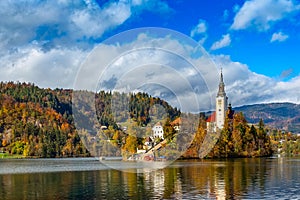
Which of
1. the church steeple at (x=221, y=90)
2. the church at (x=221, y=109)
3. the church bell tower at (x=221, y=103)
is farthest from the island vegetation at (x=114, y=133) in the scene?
the church steeple at (x=221, y=90)

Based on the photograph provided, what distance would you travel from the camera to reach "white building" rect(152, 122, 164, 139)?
63.6 m

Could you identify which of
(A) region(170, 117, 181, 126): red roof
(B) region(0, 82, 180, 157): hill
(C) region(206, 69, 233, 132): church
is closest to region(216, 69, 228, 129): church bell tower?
Result: (C) region(206, 69, 233, 132): church

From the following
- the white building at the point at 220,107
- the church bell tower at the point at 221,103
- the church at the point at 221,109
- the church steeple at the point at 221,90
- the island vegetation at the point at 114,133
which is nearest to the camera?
the island vegetation at the point at 114,133

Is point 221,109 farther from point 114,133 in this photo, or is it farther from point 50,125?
point 50,125

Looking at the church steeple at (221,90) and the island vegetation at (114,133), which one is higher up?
the church steeple at (221,90)

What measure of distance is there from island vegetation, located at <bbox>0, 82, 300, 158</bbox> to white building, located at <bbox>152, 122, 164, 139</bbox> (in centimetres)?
85

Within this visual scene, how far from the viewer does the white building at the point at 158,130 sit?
63.6 m

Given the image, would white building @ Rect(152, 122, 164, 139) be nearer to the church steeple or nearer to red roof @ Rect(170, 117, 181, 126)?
red roof @ Rect(170, 117, 181, 126)

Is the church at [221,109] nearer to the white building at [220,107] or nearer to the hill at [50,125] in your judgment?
the white building at [220,107]

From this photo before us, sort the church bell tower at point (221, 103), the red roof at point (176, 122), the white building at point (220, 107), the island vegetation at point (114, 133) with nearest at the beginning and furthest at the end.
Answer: the red roof at point (176, 122) → the island vegetation at point (114, 133) → the white building at point (220, 107) → the church bell tower at point (221, 103)

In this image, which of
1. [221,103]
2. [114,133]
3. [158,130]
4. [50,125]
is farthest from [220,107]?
[158,130]

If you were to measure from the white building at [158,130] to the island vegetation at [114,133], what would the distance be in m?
0.85

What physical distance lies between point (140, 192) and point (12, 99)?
584 ft

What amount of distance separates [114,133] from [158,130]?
20286mm
